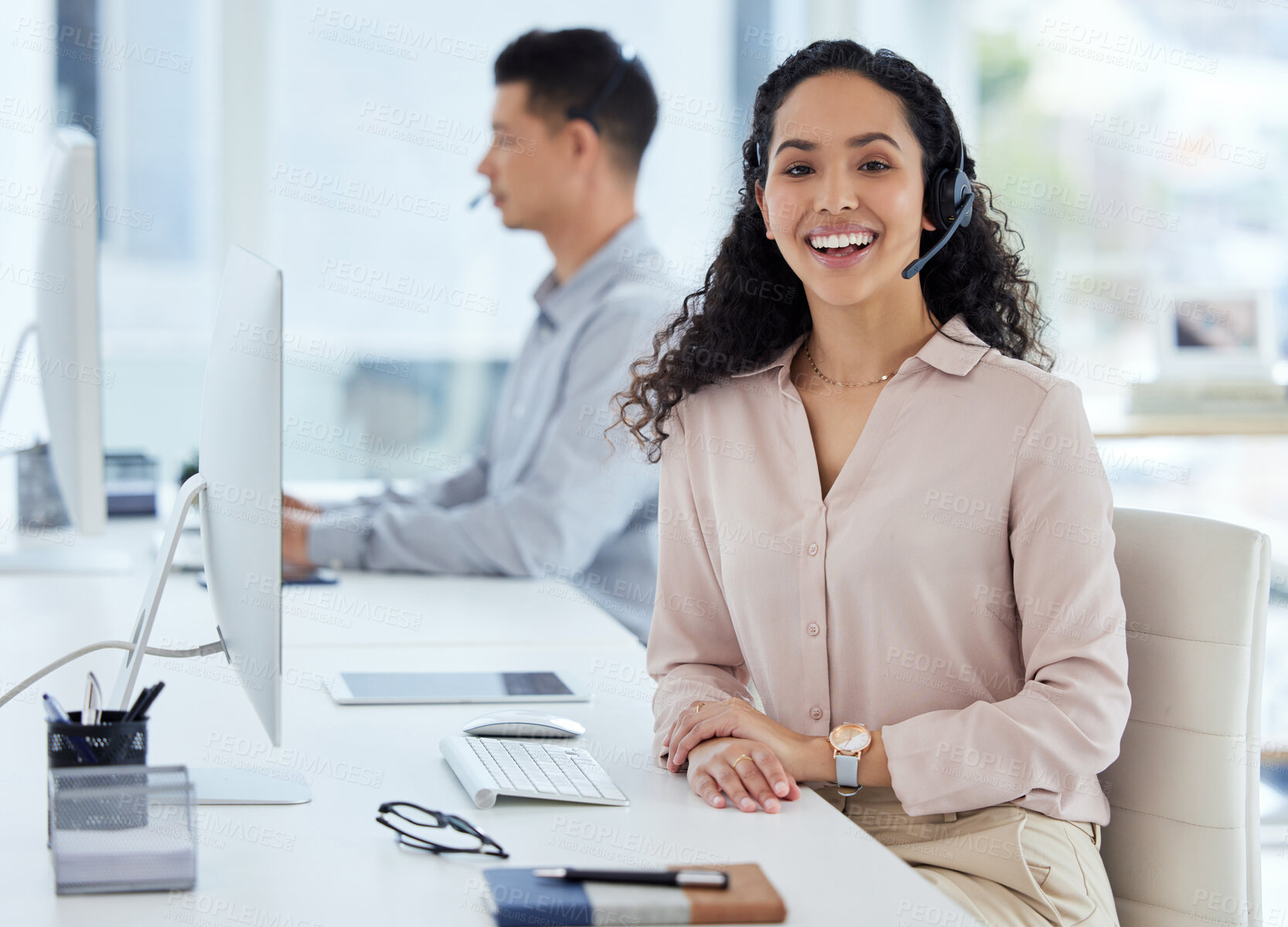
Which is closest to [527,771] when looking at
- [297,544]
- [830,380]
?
[830,380]

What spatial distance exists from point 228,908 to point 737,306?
3.08 feet

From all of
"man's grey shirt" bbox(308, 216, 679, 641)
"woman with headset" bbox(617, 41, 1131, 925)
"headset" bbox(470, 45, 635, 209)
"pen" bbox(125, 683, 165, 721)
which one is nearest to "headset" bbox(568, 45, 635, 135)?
"headset" bbox(470, 45, 635, 209)

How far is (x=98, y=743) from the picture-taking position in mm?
1004

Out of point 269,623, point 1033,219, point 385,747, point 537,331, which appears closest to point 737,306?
point 385,747

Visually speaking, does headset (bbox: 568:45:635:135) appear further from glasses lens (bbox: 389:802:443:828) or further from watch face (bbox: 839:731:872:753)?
glasses lens (bbox: 389:802:443:828)

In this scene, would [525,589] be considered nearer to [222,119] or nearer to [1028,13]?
[222,119]

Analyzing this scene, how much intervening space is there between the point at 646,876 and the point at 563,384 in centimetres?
157

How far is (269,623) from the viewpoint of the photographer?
955 mm

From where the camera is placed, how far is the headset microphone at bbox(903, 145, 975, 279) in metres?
1.46

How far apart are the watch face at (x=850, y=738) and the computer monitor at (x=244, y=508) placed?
20.3 inches

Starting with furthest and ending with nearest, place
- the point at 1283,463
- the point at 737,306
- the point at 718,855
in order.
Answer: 1. the point at 1283,463
2. the point at 737,306
3. the point at 718,855

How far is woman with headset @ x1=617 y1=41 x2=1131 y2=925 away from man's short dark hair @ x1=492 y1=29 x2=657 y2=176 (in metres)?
1.07

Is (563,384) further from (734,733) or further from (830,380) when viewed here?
(734,733)

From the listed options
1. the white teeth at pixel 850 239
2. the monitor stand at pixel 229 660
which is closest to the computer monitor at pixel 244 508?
the monitor stand at pixel 229 660
